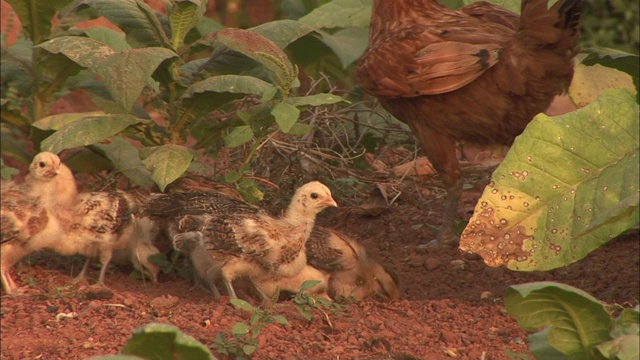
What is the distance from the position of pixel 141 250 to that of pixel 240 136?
0.83 meters

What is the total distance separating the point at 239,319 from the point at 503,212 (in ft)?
4.12

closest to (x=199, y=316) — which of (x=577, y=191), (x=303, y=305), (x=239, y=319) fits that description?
(x=239, y=319)

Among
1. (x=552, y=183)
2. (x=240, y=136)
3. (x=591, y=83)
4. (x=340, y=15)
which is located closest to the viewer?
(x=552, y=183)

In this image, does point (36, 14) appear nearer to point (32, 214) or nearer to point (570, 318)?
point (32, 214)

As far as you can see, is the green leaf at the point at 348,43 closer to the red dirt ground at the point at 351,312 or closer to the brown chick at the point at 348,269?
the red dirt ground at the point at 351,312

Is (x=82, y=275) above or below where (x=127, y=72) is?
below

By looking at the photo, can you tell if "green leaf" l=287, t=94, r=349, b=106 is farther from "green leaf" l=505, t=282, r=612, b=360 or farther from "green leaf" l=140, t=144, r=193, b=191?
"green leaf" l=505, t=282, r=612, b=360

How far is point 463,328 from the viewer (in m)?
4.00

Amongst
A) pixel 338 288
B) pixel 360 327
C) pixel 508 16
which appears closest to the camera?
pixel 360 327

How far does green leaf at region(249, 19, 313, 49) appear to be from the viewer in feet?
15.7

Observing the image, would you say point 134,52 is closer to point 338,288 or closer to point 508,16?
point 338,288

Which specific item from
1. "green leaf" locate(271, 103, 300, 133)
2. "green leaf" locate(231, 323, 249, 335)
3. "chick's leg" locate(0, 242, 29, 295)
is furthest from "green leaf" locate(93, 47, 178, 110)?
"green leaf" locate(231, 323, 249, 335)

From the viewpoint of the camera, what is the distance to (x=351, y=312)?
4234 mm

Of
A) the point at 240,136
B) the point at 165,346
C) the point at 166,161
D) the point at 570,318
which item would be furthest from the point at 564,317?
the point at 166,161
